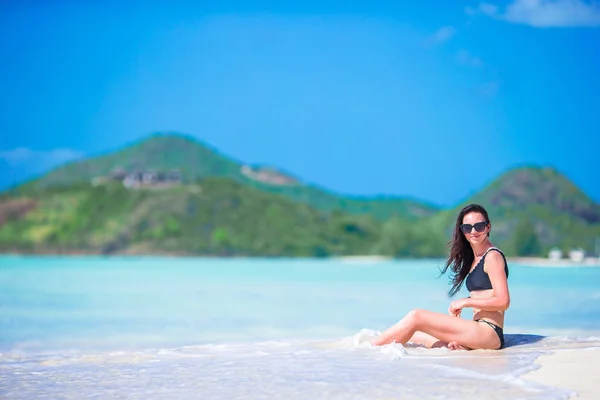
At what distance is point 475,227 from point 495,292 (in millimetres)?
567

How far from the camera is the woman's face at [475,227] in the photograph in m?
6.74

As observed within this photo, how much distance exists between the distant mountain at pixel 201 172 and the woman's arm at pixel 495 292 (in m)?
130

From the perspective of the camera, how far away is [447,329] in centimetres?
679

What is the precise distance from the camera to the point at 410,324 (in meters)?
6.81

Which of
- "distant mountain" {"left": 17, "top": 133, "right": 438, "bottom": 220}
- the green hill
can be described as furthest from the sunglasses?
"distant mountain" {"left": 17, "top": 133, "right": 438, "bottom": 220}

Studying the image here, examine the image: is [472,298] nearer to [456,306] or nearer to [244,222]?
[456,306]

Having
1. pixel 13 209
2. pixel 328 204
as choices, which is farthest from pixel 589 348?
pixel 328 204

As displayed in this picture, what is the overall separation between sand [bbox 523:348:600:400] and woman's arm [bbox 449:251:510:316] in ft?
1.71

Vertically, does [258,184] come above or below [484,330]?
above

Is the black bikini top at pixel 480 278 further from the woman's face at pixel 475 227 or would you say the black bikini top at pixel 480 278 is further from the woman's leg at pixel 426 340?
the woman's leg at pixel 426 340

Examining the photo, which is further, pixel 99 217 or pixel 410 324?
pixel 99 217

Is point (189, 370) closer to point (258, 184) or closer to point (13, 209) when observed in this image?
point (13, 209)

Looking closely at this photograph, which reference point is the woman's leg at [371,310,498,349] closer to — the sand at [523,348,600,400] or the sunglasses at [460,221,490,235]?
the sand at [523,348,600,400]

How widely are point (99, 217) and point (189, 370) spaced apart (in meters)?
114
